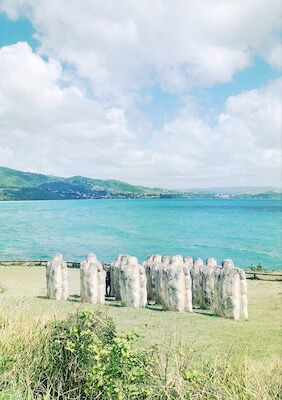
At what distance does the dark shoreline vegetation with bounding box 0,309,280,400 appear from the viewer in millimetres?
6574

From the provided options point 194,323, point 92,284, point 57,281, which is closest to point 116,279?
point 92,284

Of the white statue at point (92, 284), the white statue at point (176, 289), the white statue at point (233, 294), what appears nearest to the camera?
the white statue at point (233, 294)

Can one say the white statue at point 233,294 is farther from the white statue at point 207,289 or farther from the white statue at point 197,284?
the white statue at point 197,284

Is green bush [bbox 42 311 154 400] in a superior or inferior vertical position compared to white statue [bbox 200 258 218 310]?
superior

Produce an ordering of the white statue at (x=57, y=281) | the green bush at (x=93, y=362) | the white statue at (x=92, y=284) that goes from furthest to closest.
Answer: the white statue at (x=57, y=281)
the white statue at (x=92, y=284)
the green bush at (x=93, y=362)

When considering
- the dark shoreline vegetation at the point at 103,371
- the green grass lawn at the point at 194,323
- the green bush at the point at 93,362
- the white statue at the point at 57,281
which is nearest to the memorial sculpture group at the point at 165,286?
the white statue at the point at 57,281

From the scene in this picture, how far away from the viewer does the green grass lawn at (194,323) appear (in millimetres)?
10367

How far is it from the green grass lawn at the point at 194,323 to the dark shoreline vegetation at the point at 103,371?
1.02 m

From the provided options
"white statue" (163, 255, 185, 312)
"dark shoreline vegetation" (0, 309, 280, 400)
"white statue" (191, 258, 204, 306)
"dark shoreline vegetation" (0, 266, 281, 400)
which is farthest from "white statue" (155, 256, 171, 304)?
"dark shoreline vegetation" (0, 309, 280, 400)

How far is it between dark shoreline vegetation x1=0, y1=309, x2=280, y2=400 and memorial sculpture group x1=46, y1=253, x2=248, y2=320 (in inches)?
268

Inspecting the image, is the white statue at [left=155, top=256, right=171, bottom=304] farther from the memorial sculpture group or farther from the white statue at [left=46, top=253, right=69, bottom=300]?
the white statue at [left=46, top=253, right=69, bottom=300]

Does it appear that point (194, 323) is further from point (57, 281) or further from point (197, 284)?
point (57, 281)

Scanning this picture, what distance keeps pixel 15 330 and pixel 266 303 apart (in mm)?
11788

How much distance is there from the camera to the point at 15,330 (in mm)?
8422
